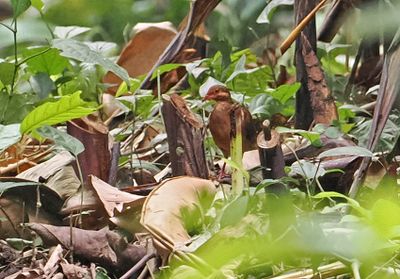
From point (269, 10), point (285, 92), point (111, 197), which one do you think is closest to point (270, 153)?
point (111, 197)

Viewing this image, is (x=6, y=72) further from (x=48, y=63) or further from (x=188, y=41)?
(x=188, y=41)

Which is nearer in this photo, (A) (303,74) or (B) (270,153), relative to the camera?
(B) (270,153)

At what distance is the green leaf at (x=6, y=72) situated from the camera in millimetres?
1382

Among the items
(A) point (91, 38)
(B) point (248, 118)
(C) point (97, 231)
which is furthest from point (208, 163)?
(A) point (91, 38)

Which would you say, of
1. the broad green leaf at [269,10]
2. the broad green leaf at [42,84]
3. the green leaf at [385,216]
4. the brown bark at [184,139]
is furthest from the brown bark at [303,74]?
the green leaf at [385,216]

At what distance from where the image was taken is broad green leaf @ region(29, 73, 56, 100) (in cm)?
154

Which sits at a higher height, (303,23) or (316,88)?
(303,23)

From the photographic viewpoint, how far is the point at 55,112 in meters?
1.04

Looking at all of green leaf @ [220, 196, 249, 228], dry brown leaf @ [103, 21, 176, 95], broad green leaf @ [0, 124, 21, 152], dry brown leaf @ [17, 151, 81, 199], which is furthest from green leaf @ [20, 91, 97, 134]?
dry brown leaf @ [103, 21, 176, 95]

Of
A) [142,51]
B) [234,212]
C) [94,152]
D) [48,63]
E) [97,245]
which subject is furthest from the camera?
[142,51]

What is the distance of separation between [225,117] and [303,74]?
30cm

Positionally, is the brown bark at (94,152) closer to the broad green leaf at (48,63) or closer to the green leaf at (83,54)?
the green leaf at (83,54)

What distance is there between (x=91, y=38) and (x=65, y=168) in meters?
1.41

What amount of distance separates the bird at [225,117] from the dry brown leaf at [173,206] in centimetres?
6
